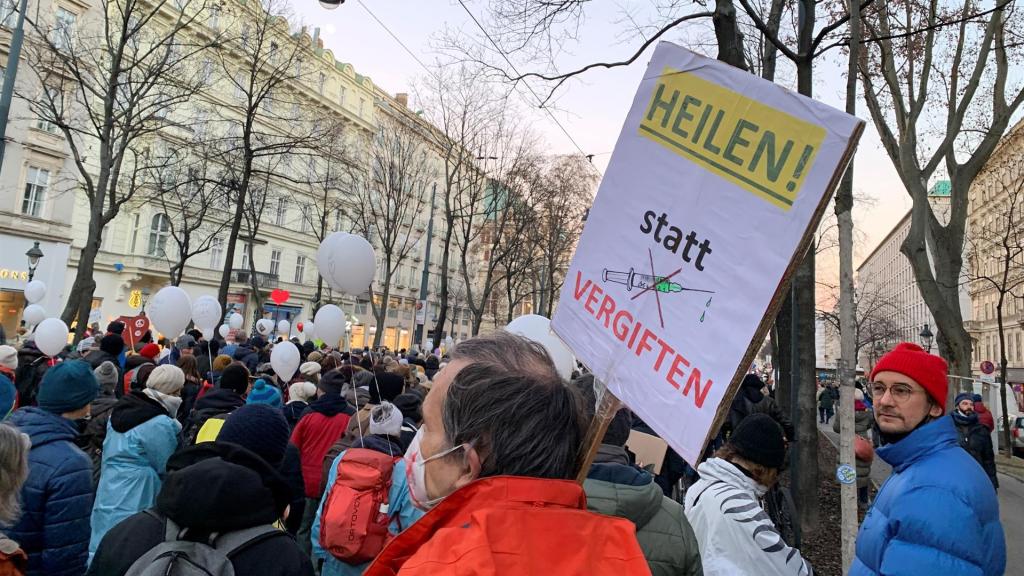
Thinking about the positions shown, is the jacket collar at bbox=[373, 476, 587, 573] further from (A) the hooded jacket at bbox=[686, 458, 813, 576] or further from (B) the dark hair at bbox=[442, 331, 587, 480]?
(A) the hooded jacket at bbox=[686, 458, 813, 576]

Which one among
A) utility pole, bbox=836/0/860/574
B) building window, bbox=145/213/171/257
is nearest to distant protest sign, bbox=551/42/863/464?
utility pole, bbox=836/0/860/574

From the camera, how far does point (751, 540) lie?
2619 millimetres

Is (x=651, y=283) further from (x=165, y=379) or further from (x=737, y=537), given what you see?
(x=165, y=379)

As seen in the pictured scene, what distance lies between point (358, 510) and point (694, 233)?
2.56m

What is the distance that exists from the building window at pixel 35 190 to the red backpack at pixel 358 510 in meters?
34.2

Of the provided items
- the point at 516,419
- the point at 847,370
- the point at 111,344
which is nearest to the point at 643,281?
the point at 516,419

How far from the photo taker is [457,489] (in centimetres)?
129

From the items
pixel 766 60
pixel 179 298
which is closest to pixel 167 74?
pixel 179 298

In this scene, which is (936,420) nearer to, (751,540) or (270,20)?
(751,540)

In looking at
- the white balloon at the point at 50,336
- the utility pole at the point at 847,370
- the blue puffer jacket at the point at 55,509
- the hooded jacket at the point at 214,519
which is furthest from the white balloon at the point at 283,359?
the utility pole at the point at 847,370

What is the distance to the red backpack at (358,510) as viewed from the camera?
3.38 metres

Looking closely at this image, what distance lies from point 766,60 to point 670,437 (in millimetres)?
10265

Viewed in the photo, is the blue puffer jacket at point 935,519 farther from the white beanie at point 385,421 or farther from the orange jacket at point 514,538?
the white beanie at point 385,421

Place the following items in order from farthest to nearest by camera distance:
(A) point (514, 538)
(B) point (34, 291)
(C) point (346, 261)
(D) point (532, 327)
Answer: (B) point (34, 291) < (C) point (346, 261) < (D) point (532, 327) < (A) point (514, 538)
